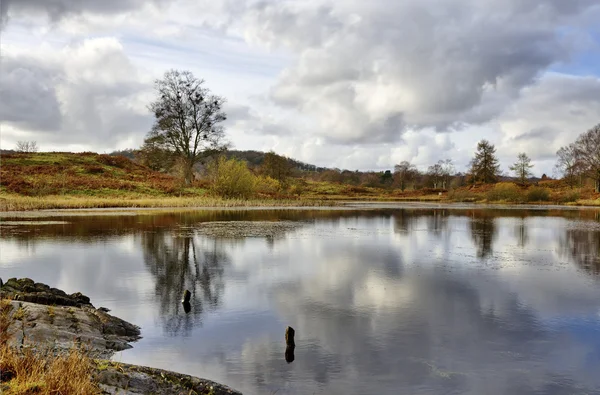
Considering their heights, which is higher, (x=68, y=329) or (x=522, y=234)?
(x=522, y=234)

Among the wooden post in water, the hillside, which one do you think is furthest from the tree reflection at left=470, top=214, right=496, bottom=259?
A: the hillside

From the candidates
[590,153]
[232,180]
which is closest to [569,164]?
[590,153]

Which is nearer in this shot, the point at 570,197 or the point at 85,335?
the point at 85,335

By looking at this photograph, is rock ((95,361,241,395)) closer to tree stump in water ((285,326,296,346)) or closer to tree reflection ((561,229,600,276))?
tree stump in water ((285,326,296,346))

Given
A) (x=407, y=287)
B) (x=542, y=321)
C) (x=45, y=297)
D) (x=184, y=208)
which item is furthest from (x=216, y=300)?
(x=184, y=208)

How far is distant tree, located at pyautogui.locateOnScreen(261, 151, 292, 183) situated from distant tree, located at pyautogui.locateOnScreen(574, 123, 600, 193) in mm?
44431

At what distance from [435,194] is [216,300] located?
87.3m

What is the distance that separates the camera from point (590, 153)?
71.1 metres

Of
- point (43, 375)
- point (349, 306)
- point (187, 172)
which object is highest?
point (187, 172)

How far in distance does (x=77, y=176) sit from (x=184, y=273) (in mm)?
46538

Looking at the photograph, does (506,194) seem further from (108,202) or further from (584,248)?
(108,202)

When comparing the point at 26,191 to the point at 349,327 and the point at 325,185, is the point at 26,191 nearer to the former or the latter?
the point at 349,327

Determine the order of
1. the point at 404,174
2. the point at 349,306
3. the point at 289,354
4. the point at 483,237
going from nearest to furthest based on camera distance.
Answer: the point at 289,354
the point at 349,306
the point at 483,237
the point at 404,174

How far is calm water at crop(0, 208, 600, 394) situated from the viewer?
7.40 m
